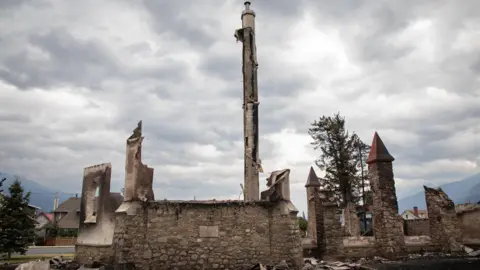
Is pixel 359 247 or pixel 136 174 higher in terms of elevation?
pixel 136 174

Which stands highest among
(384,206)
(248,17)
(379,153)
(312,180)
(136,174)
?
(248,17)

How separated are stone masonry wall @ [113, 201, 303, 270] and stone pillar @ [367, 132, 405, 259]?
26.9 feet

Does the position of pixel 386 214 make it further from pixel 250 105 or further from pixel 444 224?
pixel 250 105

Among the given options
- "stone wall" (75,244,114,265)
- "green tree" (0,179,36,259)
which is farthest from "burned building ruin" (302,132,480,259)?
"green tree" (0,179,36,259)

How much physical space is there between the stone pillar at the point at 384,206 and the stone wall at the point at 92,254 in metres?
13.4

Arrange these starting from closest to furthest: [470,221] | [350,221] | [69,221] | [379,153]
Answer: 1. [379,153]
2. [470,221]
3. [350,221]
4. [69,221]

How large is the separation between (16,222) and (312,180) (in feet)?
66.3

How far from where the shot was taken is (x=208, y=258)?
11.6m

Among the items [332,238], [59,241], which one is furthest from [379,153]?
[59,241]

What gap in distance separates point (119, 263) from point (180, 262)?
1.93m

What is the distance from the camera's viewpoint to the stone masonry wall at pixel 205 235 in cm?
1145

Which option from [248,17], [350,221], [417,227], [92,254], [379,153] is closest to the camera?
[92,254]

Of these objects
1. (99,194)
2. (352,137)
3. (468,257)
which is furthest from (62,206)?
(468,257)

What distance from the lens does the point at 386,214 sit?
18422mm
